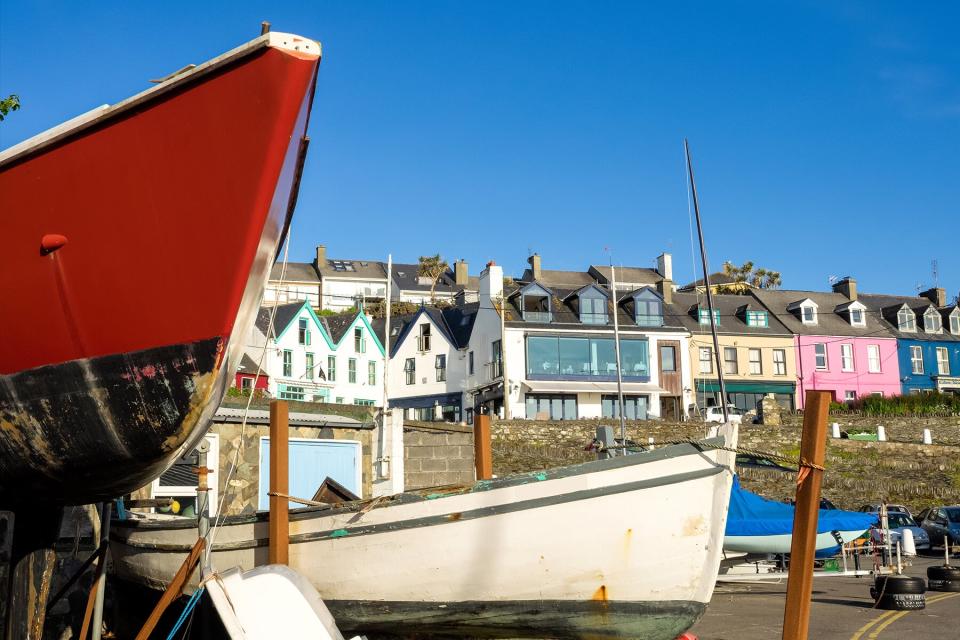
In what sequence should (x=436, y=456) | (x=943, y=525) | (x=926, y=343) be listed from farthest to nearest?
(x=926, y=343) → (x=943, y=525) → (x=436, y=456)

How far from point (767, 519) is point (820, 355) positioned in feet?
121

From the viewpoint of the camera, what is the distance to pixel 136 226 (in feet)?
20.1

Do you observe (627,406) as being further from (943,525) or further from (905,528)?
(905,528)

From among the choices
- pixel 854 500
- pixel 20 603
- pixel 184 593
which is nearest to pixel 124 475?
pixel 20 603

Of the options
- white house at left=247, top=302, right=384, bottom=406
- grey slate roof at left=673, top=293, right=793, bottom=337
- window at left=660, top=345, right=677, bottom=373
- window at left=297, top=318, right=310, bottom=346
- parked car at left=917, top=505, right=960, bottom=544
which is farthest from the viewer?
window at left=297, top=318, right=310, bottom=346

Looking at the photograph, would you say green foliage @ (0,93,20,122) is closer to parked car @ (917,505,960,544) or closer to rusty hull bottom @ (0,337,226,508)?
rusty hull bottom @ (0,337,226,508)

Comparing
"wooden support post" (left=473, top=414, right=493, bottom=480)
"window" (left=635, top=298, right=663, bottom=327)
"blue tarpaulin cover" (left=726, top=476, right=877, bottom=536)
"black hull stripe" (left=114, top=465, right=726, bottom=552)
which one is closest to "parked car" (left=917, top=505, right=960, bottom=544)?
"blue tarpaulin cover" (left=726, top=476, right=877, bottom=536)

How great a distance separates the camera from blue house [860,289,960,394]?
5166cm

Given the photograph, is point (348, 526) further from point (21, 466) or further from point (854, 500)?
point (854, 500)

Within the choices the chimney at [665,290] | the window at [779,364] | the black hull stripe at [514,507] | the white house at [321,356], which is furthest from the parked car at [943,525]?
the white house at [321,356]

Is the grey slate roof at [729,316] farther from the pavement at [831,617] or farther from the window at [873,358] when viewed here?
the pavement at [831,617]

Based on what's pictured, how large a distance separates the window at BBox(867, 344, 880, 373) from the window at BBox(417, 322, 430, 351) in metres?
25.7

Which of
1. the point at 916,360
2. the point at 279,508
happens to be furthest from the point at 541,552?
the point at 916,360

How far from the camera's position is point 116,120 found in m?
6.11
